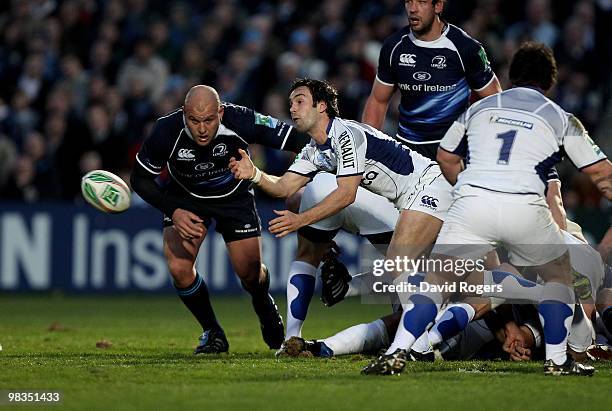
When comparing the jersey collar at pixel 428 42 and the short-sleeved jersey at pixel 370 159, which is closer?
the short-sleeved jersey at pixel 370 159

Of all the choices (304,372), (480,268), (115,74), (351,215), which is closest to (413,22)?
(351,215)

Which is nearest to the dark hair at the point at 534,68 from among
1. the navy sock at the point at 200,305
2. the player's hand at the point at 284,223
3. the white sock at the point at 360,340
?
the player's hand at the point at 284,223

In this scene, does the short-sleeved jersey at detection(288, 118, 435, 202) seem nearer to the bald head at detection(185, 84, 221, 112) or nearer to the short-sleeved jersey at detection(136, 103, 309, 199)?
the short-sleeved jersey at detection(136, 103, 309, 199)

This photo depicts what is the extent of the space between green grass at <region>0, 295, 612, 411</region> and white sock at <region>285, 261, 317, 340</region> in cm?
30

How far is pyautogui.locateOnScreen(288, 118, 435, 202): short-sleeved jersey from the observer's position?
347 inches

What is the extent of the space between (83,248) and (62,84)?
3138 millimetres

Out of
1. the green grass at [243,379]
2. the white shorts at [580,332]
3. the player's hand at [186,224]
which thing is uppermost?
the player's hand at [186,224]

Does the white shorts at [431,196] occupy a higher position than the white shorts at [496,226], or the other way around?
the white shorts at [431,196]

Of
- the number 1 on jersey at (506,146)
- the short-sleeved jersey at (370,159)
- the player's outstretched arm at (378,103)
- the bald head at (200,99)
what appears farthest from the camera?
the player's outstretched arm at (378,103)

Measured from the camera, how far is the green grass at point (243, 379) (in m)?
6.61

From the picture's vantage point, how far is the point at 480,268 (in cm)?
849

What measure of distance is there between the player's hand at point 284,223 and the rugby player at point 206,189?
130 cm

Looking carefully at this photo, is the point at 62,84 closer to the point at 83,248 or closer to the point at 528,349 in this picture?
the point at 83,248

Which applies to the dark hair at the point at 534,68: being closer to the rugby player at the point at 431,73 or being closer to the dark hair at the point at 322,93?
the dark hair at the point at 322,93
